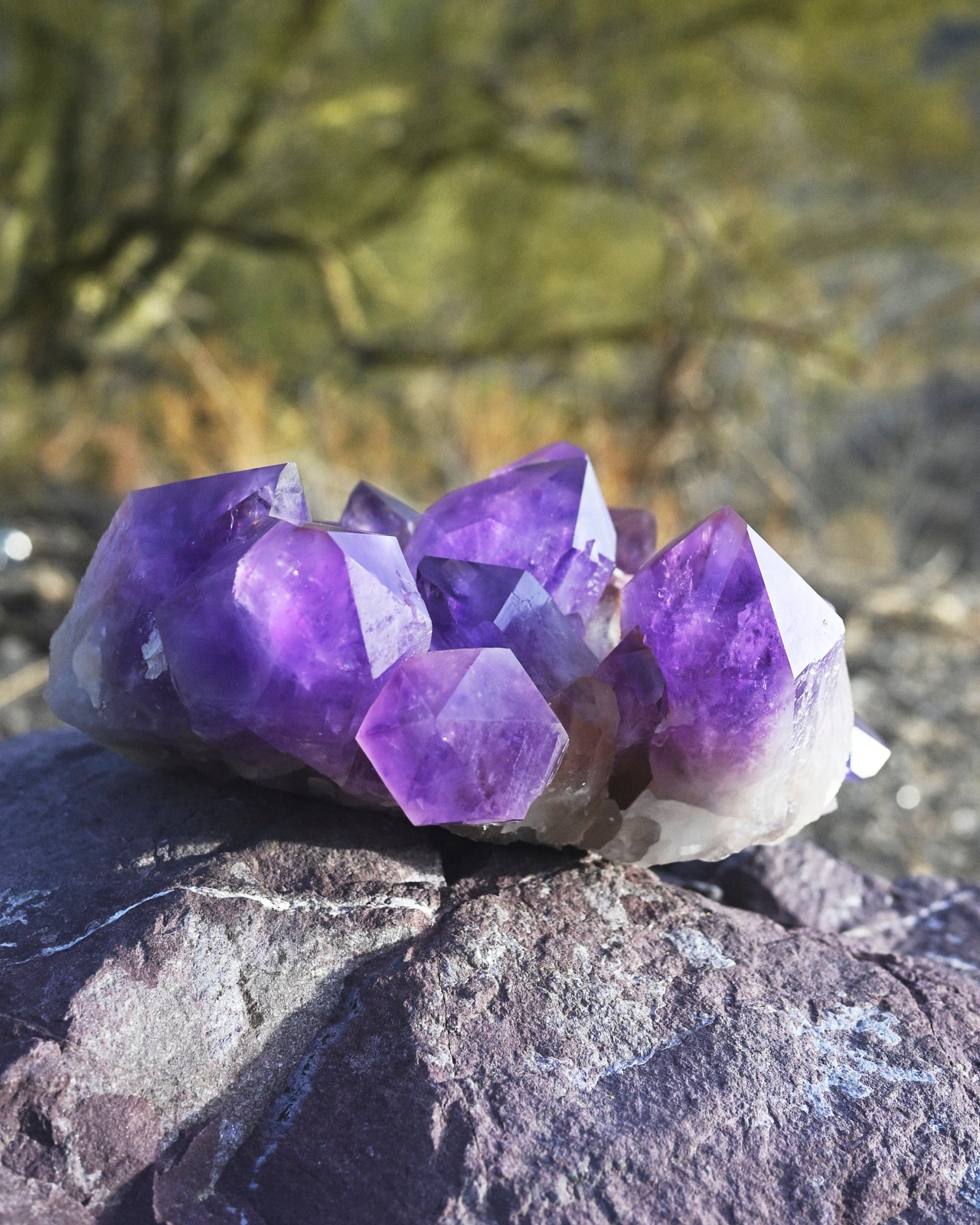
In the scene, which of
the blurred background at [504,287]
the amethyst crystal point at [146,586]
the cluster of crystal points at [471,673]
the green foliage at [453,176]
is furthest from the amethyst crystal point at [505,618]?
the green foliage at [453,176]

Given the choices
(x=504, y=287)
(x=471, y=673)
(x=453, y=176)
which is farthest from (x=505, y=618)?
(x=504, y=287)

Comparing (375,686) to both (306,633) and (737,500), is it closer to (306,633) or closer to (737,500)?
(306,633)

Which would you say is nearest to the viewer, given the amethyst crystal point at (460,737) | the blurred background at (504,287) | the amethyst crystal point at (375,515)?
the amethyst crystal point at (460,737)

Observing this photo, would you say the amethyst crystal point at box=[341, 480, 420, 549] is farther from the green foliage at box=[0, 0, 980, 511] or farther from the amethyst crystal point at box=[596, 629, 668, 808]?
the green foliage at box=[0, 0, 980, 511]

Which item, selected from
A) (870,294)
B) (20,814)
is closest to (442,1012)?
(20,814)

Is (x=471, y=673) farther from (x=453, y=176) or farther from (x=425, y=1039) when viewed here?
(x=453, y=176)

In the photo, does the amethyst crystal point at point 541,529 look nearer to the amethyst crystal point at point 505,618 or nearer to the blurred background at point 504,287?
the amethyst crystal point at point 505,618

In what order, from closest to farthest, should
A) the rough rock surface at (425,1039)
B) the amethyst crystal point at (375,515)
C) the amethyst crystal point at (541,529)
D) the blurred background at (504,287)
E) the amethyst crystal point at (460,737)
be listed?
the rough rock surface at (425,1039) → the amethyst crystal point at (460,737) → the amethyst crystal point at (541,529) → the amethyst crystal point at (375,515) → the blurred background at (504,287)
